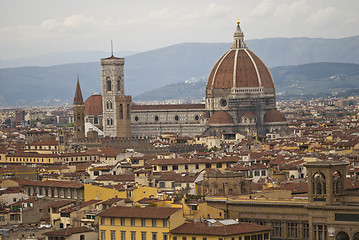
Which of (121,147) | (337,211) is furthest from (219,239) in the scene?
(121,147)

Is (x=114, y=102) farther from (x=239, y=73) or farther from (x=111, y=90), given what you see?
(x=239, y=73)

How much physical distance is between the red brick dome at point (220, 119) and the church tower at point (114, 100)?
12.7 meters

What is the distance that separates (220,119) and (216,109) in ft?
29.5

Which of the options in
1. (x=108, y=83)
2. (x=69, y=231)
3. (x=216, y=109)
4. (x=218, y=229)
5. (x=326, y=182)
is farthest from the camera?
(x=108, y=83)

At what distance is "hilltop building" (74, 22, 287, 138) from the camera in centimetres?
15162

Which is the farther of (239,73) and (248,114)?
(239,73)

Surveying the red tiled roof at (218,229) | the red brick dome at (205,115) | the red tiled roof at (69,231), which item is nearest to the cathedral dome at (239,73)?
the red brick dome at (205,115)

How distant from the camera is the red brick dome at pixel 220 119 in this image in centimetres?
15000

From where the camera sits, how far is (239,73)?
15825cm

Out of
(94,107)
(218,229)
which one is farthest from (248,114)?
(218,229)

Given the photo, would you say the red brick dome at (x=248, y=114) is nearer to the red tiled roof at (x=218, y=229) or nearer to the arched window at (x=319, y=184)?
the red tiled roof at (x=218, y=229)

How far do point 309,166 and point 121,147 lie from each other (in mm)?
83945

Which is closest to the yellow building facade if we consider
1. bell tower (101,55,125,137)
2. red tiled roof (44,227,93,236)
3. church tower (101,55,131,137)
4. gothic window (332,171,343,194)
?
red tiled roof (44,227,93,236)

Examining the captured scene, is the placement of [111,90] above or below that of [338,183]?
above
